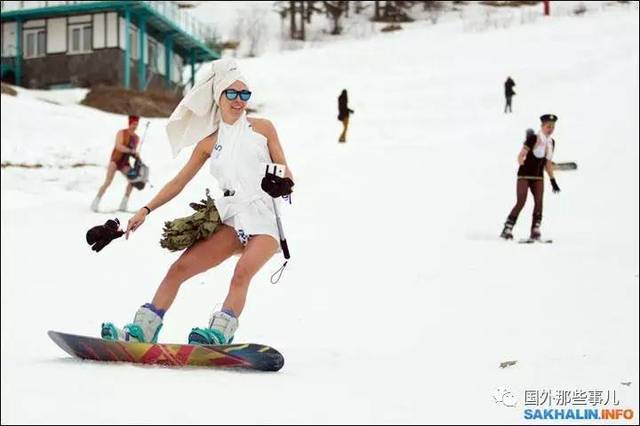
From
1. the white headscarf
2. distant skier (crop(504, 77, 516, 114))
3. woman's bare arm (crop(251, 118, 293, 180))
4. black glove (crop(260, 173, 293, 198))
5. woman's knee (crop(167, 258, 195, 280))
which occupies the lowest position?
woman's knee (crop(167, 258, 195, 280))

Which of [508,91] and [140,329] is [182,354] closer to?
[140,329]

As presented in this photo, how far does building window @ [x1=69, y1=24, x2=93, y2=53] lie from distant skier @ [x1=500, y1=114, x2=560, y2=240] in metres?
29.4

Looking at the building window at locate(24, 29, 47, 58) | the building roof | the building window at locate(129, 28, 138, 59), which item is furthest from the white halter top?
the building window at locate(24, 29, 47, 58)

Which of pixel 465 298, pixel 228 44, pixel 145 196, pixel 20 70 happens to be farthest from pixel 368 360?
pixel 228 44

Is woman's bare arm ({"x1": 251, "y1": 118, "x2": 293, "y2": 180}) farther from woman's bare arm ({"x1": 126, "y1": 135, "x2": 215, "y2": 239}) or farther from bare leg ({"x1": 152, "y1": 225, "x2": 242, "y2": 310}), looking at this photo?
bare leg ({"x1": 152, "y1": 225, "x2": 242, "y2": 310})

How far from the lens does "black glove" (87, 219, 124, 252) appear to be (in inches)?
168

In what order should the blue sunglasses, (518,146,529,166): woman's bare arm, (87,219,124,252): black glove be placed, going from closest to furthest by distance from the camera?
1. (87,219,124,252): black glove
2. the blue sunglasses
3. (518,146,529,166): woman's bare arm

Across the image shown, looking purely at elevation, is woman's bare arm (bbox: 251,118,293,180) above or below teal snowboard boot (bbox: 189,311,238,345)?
above

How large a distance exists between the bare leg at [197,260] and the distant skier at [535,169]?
21.3 feet

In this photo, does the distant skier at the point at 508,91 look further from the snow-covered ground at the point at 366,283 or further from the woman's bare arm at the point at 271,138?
the woman's bare arm at the point at 271,138

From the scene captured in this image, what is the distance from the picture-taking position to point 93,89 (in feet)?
108

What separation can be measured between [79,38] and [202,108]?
3367 centimetres

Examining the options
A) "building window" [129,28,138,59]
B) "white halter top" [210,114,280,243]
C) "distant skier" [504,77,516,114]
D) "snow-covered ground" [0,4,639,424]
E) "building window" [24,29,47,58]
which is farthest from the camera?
"building window" [129,28,138,59]

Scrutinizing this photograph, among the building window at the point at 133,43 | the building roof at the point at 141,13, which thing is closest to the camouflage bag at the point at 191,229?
the building roof at the point at 141,13
